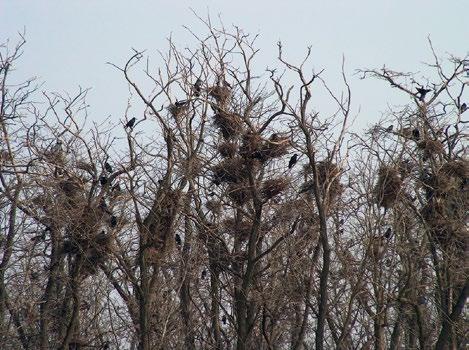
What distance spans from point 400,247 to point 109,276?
447 cm

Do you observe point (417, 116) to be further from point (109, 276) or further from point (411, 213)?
point (109, 276)

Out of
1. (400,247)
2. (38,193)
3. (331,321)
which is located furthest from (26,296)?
(400,247)

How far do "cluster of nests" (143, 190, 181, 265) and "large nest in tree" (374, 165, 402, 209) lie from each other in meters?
3.10

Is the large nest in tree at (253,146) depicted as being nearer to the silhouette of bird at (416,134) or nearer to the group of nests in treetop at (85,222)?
the group of nests in treetop at (85,222)

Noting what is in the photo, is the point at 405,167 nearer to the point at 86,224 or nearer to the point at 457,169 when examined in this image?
the point at 457,169

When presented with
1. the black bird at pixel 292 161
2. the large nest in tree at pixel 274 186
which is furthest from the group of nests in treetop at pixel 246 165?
the black bird at pixel 292 161

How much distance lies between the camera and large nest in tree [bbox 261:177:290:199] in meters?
10.1

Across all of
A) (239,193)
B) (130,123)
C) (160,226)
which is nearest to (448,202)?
(239,193)

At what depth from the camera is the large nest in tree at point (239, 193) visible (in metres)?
10.3

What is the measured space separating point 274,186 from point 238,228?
5.66 feet

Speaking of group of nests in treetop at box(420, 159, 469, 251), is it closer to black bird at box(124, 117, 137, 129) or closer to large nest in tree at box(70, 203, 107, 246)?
black bird at box(124, 117, 137, 129)

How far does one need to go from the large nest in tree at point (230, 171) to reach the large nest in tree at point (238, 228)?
1.30m

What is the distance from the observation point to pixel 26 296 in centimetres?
1490

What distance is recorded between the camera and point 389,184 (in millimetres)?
11461
